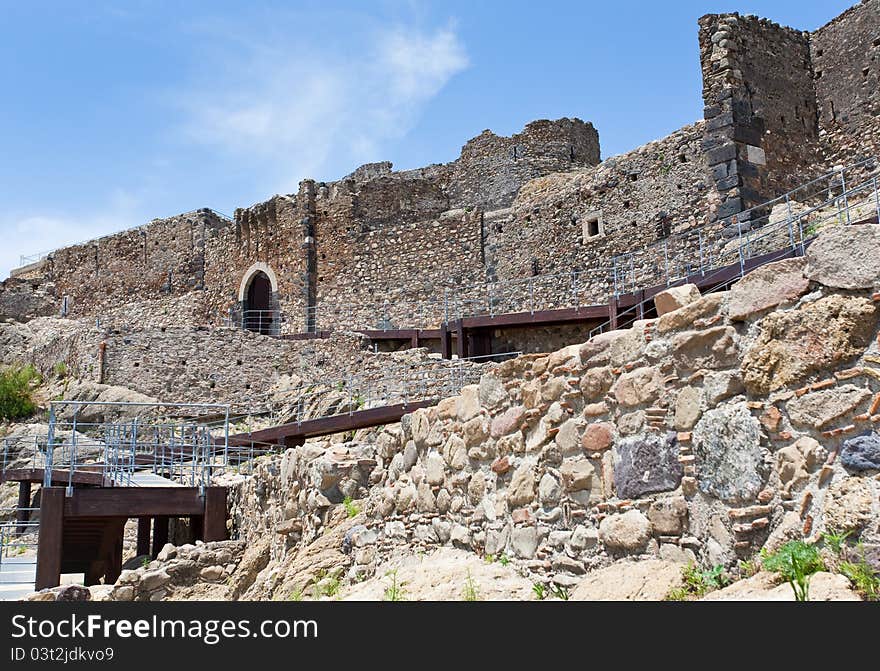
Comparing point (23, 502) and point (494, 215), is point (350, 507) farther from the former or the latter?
point (494, 215)

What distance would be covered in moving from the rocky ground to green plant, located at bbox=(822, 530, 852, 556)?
12mm

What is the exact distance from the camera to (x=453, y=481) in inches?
285

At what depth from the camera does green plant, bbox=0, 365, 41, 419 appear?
2525 centimetres

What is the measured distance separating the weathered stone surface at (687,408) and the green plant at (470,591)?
1.75 metres

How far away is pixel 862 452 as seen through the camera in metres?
4.12

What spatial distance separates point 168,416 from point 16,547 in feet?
17.5

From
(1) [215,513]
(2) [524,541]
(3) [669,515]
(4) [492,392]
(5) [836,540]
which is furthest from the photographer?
(1) [215,513]

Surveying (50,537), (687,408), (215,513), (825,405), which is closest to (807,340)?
(825,405)

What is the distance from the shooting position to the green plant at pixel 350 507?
342 inches

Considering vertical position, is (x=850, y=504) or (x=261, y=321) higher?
(x=261, y=321)

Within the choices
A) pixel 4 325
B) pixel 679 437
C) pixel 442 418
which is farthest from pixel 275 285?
pixel 679 437

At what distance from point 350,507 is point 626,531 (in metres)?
4.04

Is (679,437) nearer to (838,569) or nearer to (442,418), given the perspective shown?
(838,569)

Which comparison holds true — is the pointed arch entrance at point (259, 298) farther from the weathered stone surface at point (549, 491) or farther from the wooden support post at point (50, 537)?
the weathered stone surface at point (549, 491)
